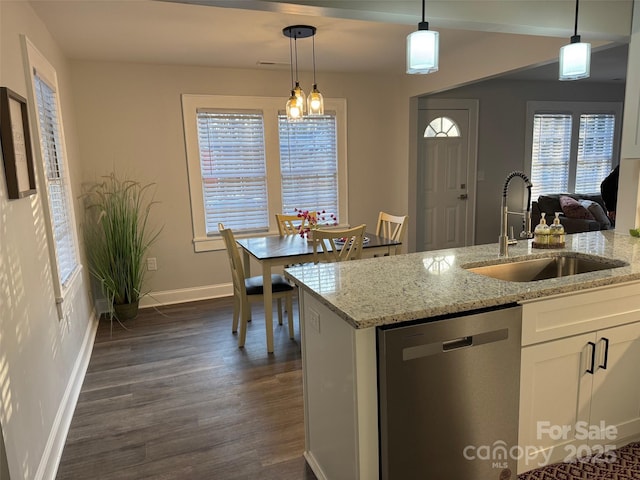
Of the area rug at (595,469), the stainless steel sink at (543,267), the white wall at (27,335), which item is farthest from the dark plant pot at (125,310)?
the area rug at (595,469)

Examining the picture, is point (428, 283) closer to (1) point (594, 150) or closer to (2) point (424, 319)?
(2) point (424, 319)

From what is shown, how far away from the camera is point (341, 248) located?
3441 mm

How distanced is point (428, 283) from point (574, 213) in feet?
14.2

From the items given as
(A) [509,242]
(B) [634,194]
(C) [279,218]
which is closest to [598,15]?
(B) [634,194]

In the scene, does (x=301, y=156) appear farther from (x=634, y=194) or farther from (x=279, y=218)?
(x=634, y=194)

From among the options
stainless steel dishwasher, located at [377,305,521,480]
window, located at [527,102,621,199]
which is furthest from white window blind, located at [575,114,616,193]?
stainless steel dishwasher, located at [377,305,521,480]

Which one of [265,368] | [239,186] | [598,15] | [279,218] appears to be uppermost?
[598,15]

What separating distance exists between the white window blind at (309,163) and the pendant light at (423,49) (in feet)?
10.5

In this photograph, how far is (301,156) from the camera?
5.02 m

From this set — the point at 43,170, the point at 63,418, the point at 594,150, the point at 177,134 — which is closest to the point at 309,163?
the point at 177,134

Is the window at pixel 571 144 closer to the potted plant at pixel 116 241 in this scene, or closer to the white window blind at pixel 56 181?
the potted plant at pixel 116 241

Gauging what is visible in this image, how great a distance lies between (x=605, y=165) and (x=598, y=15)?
471 cm

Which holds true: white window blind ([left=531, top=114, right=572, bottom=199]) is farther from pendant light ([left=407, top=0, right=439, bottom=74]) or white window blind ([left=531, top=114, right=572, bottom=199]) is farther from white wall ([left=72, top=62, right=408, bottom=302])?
pendant light ([left=407, top=0, right=439, bottom=74])

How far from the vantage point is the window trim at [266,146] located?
177 inches
